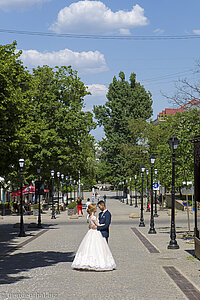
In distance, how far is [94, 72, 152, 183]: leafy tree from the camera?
99.3 m

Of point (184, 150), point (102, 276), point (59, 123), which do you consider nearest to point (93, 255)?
point (102, 276)

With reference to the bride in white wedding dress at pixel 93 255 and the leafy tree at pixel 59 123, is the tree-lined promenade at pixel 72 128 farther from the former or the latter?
the bride in white wedding dress at pixel 93 255

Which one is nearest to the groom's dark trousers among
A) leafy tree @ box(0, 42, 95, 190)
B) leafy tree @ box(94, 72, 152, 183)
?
leafy tree @ box(0, 42, 95, 190)

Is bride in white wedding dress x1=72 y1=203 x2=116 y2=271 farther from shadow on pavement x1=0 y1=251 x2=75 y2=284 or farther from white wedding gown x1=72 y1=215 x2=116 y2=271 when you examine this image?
shadow on pavement x1=0 y1=251 x2=75 y2=284

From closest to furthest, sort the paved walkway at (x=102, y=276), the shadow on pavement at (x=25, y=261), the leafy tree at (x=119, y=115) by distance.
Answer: the paved walkway at (x=102, y=276), the shadow on pavement at (x=25, y=261), the leafy tree at (x=119, y=115)

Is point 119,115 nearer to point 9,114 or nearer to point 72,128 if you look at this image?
point 72,128

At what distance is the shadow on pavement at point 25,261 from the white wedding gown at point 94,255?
5.14 ft

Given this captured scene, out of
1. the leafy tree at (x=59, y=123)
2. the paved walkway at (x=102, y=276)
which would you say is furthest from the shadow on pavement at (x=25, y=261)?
the leafy tree at (x=59, y=123)

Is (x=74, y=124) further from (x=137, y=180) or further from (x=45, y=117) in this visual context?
(x=137, y=180)

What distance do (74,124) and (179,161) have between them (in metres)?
33.7

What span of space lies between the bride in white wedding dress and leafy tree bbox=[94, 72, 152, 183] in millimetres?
83611

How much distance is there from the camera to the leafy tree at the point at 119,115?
9931 cm

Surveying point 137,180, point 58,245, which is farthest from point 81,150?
point 58,245

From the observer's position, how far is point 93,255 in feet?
44.6
